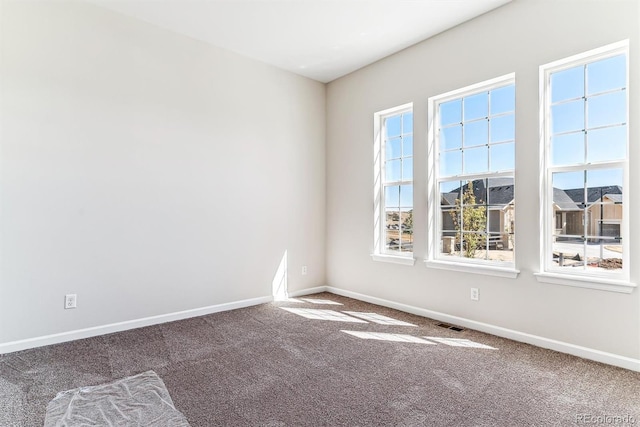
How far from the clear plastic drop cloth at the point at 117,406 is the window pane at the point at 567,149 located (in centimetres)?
334

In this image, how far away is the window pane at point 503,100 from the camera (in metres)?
3.25

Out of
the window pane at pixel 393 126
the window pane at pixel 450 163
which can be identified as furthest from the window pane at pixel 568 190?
the window pane at pixel 393 126

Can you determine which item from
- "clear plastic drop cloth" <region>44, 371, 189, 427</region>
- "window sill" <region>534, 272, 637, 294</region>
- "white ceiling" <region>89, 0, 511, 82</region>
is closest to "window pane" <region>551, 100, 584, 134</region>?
"white ceiling" <region>89, 0, 511, 82</region>

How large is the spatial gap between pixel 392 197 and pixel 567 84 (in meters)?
2.04

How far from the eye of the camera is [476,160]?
11.6 feet

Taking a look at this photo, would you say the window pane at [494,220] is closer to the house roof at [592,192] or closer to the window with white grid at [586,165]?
the window with white grid at [586,165]

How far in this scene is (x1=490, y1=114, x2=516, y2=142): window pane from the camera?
3242mm

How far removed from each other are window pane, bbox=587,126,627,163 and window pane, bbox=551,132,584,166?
6cm

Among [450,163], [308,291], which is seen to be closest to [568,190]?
[450,163]

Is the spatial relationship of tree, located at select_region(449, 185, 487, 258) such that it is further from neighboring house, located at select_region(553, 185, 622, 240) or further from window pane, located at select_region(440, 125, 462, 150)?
neighboring house, located at select_region(553, 185, 622, 240)

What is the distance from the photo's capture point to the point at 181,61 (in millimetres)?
3699

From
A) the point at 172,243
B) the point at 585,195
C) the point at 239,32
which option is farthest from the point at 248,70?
the point at 585,195

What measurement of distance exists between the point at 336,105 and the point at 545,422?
13.5 feet

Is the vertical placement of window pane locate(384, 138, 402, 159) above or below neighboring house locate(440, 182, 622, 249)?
above
